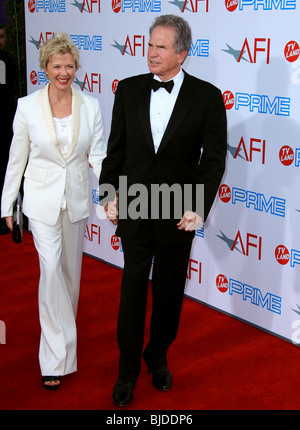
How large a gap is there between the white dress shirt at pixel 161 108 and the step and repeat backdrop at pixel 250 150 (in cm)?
93

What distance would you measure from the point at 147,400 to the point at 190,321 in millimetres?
1104

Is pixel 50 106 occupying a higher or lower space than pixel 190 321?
higher

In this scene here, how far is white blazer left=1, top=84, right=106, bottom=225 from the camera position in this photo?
346cm

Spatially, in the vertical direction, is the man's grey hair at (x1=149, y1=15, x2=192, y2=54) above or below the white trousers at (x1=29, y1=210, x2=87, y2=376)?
above

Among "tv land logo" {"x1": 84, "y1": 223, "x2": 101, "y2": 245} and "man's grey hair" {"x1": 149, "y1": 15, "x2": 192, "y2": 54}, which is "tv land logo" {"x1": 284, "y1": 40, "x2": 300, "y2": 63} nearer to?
"man's grey hair" {"x1": 149, "y1": 15, "x2": 192, "y2": 54}

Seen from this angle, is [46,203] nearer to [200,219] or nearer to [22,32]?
[200,219]

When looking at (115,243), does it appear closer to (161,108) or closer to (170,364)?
(170,364)

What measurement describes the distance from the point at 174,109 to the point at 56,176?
73 centimetres

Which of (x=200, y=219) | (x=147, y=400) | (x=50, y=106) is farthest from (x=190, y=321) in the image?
(x=50, y=106)

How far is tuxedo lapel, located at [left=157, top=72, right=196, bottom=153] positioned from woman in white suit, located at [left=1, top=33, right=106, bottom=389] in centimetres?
54

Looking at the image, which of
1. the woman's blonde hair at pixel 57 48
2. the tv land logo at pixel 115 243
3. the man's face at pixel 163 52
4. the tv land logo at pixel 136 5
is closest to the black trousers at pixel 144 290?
the man's face at pixel 163 52

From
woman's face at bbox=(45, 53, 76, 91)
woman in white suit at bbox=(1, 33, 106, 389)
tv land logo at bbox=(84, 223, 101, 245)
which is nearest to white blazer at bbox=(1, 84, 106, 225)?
woman in white suit at bbox=(1, 33, 106, 389)

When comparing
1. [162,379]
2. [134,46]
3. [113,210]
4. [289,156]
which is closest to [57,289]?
[113,210]
